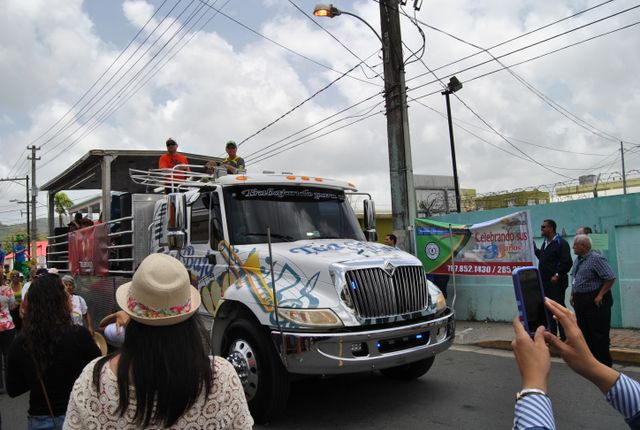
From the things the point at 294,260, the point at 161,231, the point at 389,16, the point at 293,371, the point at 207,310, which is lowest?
the point at 293,371

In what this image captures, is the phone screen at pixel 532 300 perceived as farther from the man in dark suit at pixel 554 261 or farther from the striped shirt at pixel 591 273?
the man in dark suit at pixel 554 261

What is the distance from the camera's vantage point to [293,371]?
4879mm

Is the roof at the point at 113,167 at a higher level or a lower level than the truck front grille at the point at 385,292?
higher

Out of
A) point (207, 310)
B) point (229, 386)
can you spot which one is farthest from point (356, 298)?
point (229, 386)

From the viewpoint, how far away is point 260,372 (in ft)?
16.9

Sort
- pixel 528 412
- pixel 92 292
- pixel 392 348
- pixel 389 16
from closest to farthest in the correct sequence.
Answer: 1. pixel 528 412
2. pixel 392 348
3. pixel 92 292
4. pixel 389 16

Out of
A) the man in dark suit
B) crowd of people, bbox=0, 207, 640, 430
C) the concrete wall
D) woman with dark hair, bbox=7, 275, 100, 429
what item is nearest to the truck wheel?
the man in dark suit

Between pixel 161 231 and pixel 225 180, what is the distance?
5.30 feet

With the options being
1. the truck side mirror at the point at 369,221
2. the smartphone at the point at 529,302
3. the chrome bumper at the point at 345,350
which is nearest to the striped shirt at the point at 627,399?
the smartphone at the point at 529,302

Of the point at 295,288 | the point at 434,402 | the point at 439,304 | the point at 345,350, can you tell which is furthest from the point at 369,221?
the point at 345,350

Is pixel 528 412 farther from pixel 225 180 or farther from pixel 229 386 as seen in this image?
pixel 225 180

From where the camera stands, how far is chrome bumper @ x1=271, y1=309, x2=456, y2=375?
4.85 meters

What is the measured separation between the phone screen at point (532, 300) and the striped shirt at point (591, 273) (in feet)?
17.4

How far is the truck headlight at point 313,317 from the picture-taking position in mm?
4926
